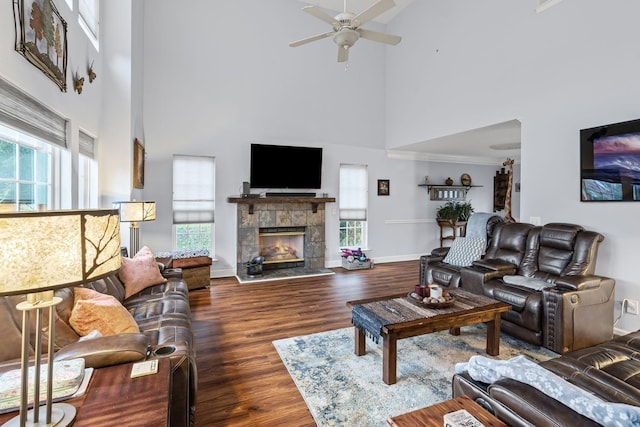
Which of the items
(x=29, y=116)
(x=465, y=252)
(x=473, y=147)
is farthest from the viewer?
(x=473, y=147)

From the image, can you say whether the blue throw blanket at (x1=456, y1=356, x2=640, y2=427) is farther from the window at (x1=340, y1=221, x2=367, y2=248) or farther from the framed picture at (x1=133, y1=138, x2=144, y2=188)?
the window at (x1=340, y1=221, x2=367, y2=248)

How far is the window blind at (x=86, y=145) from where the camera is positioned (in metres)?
3.27

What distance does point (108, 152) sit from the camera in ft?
12.6

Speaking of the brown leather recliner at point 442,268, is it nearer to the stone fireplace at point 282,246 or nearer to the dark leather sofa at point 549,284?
the dark leather sofa at point 549,284

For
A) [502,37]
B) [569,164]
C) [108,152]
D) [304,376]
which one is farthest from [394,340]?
[502,37]

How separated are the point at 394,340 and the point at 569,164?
3166 mm

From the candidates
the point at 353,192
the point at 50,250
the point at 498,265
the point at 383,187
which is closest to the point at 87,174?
the point at 50,250

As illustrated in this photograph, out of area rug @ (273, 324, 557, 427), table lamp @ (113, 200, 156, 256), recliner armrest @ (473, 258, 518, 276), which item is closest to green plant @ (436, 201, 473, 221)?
recliner armrest @ (473, 258, 518, 276)

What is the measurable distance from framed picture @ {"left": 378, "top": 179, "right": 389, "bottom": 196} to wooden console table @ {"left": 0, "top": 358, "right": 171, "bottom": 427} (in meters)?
6.00

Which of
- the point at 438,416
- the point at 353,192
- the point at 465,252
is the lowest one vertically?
the point at 438,416

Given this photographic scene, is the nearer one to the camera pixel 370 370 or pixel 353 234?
pixel 370 370

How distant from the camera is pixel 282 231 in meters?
6.04

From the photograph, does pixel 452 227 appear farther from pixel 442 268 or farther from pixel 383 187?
pixel 442 268

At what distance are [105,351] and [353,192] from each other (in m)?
5.60
